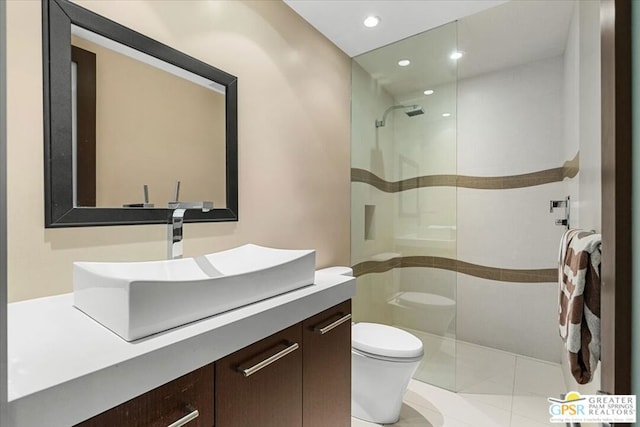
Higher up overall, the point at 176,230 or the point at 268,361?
the point at 176,230

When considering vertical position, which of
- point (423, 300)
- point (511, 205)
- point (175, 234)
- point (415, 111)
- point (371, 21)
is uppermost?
point (371, 21)

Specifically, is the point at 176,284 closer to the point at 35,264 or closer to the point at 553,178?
the point at 35,264

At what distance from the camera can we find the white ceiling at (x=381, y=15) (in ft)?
6.34

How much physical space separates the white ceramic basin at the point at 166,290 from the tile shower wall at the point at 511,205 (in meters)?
2.21

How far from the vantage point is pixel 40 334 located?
0.75 m

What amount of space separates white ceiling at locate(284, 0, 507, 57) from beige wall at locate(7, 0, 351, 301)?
10cm

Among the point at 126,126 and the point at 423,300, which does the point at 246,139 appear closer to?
the point at 126,126

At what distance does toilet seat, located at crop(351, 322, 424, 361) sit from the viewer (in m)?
1.77

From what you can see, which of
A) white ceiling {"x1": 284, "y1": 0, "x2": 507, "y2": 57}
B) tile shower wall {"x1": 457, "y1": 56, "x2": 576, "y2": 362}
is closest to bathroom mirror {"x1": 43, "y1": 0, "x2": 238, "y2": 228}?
white ceiling {"x1": 284, "y1": 0, "x2": 507, "y2": 57}

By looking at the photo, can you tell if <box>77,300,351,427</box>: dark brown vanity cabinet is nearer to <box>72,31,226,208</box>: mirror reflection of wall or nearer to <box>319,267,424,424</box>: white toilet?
<box>319,267,424,424</box>: white toilet

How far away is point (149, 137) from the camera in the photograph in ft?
4.24

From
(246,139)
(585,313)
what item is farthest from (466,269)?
(246,139)

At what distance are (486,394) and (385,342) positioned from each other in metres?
0.91
